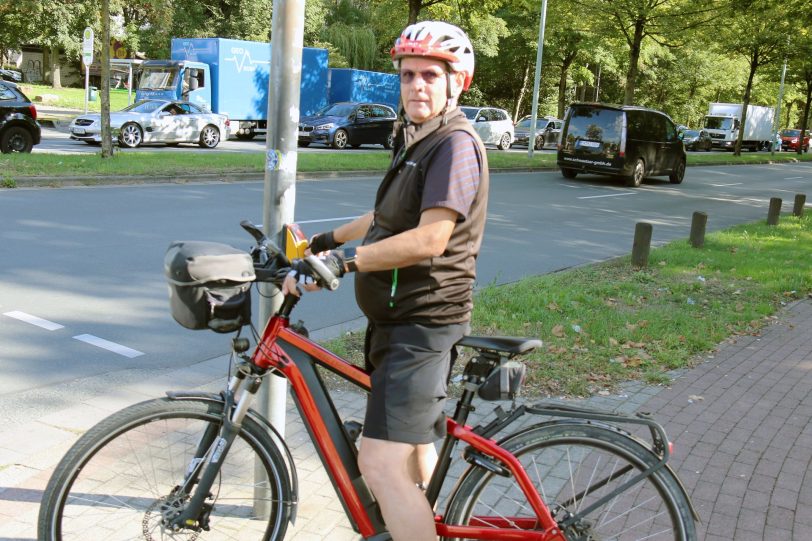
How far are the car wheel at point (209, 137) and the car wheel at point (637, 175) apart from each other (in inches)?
475

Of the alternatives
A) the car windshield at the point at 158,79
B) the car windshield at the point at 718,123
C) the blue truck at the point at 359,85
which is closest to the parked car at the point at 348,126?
the car windshield at the point at 158,79

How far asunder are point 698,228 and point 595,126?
10.3 metres

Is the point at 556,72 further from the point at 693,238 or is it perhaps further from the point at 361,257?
the point at 361,257

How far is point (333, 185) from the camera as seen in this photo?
16578 mm

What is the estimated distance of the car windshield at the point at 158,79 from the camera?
2722cm

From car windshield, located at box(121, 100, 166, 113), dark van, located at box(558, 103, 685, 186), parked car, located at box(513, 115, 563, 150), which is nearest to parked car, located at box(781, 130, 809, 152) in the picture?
parked car, located at box(513, 115, 563, 150)

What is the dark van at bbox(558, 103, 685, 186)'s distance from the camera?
2081 cm

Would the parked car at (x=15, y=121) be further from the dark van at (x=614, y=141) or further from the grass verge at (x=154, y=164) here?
the dark van at (x=614, y=141)

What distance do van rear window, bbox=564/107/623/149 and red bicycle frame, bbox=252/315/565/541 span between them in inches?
756

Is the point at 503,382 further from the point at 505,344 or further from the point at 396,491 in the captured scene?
the point at 396,491

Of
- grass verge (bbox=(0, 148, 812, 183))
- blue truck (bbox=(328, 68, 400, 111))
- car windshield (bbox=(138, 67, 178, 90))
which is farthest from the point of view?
blue truck (bbox=(328, 68, 400, 111))

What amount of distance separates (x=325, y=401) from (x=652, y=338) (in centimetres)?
438

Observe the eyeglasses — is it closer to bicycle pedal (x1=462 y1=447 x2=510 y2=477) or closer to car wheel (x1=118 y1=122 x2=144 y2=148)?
bicycle pedal (x1=462 y1=447 x2=510 y2=477)

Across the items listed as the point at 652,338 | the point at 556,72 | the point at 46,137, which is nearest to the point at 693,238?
the point at 652,338
